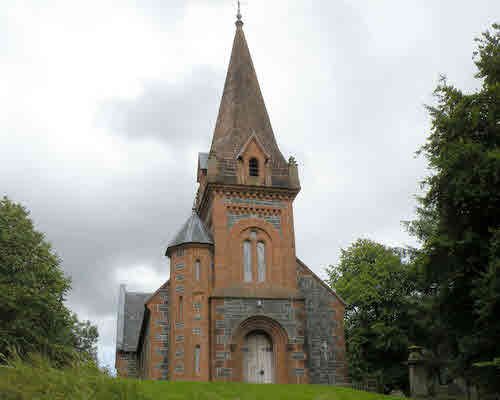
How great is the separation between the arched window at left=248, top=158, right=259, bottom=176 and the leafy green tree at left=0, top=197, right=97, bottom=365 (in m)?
13.2

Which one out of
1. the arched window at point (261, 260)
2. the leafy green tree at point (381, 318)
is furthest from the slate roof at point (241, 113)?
the leafy green tree at point (381, 318)

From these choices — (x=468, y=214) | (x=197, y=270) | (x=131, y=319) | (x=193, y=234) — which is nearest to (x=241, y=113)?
(x=193, y=234)

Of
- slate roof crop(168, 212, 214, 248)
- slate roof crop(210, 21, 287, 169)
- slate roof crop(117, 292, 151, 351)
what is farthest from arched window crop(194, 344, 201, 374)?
slate roof crop(117, 292, 151, 351)

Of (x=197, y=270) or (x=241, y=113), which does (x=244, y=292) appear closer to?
(x=197, y=270)

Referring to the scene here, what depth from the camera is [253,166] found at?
1244 inches

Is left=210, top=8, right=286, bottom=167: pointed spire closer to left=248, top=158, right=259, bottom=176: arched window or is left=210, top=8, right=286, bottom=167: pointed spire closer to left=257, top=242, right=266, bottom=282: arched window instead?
left=248, top=158, right=259, bottom=176: arched window

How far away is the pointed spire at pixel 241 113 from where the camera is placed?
106 feet

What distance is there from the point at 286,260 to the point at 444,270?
10.2 metres

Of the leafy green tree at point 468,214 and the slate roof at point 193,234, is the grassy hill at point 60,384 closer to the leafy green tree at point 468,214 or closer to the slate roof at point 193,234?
the leafy green tree at point 468,214

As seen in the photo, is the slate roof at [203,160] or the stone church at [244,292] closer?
the stone church at [244,292]

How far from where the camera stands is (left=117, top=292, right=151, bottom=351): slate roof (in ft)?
139

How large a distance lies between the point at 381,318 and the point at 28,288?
2444 cm

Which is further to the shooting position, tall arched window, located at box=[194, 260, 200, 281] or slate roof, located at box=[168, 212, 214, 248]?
slate roof, located at box=[168, 212, 214, 248]

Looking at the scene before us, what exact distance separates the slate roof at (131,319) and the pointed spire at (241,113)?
18623 millimetres
